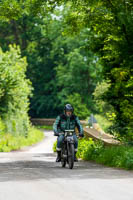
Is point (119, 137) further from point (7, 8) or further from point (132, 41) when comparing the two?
point (7, 8)

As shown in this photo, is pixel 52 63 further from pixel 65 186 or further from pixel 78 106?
pixel 65 186

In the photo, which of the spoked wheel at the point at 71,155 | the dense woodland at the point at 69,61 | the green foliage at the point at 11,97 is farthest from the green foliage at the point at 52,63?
the spoked wheel at the point at 71,155

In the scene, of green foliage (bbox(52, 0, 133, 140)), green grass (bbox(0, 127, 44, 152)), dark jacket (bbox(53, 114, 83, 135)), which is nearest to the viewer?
dark jacket (bbox(53, 114, 83, 135))

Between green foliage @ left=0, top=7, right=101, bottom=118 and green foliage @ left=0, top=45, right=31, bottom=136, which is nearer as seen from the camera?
green foliage @ left=0, top=45, right=31, bottom=136

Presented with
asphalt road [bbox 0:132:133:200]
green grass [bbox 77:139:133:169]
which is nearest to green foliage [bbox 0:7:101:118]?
green grass [bbox 77:139:133:169]

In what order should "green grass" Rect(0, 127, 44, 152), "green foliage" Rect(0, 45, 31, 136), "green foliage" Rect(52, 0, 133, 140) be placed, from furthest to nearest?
"green foliage" Rect(0, 45, 31, 136), "green grass" Rect(0, 127, 44, 152), "green foliage" Rect(52, 0, 133, 140)

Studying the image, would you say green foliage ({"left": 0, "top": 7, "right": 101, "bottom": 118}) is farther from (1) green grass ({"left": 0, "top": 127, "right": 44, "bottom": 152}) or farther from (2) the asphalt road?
(2) the asphalt road

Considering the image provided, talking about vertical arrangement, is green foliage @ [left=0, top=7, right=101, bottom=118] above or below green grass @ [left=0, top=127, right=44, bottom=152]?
above

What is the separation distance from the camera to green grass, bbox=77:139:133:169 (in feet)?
45.6

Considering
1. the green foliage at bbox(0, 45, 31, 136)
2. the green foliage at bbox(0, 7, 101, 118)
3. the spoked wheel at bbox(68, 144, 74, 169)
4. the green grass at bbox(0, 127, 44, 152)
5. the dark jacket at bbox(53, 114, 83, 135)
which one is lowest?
the green grass at bbox(0, 127, 44, 152)

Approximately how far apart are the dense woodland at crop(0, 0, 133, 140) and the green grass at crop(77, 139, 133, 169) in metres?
1.06

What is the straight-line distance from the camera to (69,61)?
222 feet

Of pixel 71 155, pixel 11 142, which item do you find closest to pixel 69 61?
pixel 11 142

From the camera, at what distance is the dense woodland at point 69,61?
1720 cm
